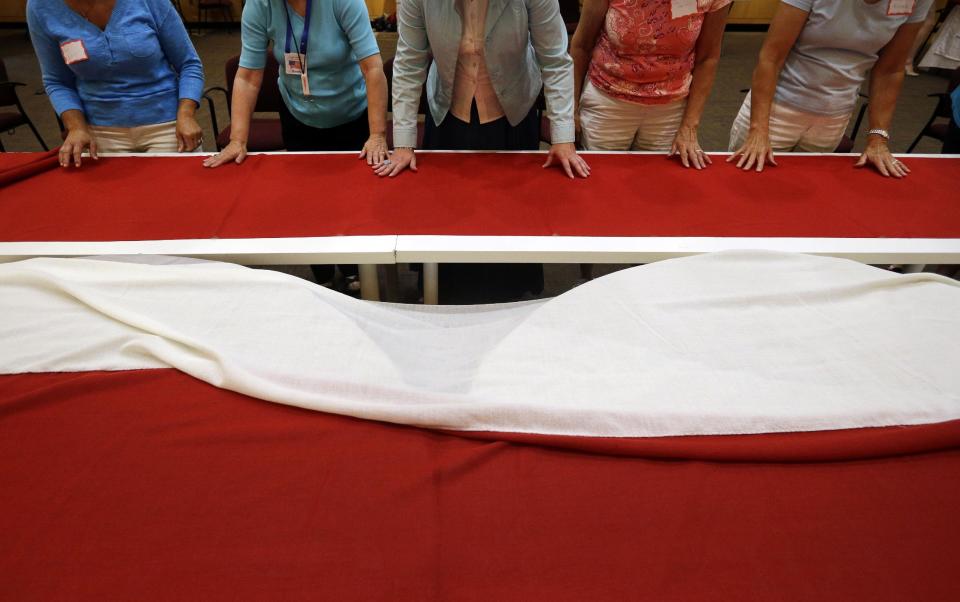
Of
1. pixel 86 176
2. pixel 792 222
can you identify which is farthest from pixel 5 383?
pixel 792 222

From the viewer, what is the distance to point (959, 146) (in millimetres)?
2381

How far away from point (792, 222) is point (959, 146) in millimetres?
1659

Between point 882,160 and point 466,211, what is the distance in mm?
1457

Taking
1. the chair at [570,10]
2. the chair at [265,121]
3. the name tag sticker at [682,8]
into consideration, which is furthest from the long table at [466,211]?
the chair at [570,10]

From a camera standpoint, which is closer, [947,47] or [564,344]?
[564,344]

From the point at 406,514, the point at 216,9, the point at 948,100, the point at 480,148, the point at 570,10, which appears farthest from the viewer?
the point at 216,9

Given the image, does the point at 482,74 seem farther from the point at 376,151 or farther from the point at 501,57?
the point at 376,151

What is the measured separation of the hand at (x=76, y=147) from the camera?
67.1 inches

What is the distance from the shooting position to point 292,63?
1.86 metres

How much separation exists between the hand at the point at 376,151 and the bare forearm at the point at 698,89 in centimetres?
108

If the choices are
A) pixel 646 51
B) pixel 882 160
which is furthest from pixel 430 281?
pixel 882 160

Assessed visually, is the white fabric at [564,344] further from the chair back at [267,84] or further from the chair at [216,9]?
the chair at [216,9]

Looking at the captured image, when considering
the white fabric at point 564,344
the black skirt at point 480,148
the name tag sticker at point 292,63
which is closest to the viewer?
the white fabric at point 564,344

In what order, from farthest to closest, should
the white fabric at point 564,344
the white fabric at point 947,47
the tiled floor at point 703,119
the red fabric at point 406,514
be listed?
the white fabric at point 947,47, the tiled floor at point 703,119, the white fabric at point 564,344, the red fabric at point 406,514
